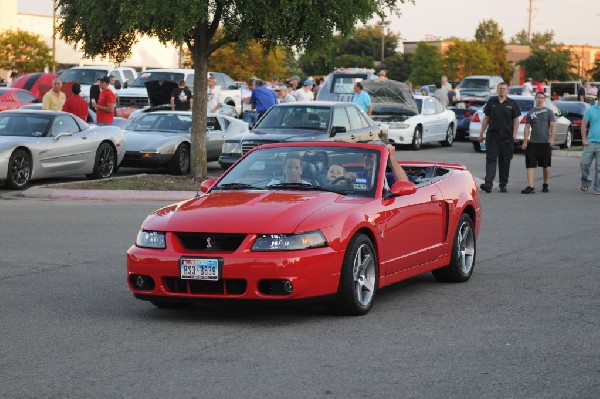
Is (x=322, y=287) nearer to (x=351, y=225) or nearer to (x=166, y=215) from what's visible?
(x=351, y=225)

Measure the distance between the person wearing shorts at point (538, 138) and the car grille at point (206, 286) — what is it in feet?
46.4

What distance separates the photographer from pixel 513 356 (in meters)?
8.05

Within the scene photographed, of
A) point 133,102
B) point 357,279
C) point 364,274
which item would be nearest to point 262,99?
point 133,102

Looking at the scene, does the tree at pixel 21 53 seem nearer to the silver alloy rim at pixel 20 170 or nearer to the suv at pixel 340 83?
the suv at pixel 340 83

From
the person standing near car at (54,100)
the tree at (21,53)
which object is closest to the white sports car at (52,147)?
the person standing near car at (54,100)

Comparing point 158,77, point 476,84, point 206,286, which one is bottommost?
point 206,286

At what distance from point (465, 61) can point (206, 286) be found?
8932 centimetres

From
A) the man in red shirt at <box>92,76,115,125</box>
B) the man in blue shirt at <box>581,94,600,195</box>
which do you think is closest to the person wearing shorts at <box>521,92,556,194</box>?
the man in blue shirt at <box>581,94,600,195</box>

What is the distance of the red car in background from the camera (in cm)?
3528

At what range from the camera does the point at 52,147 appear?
2194 cm

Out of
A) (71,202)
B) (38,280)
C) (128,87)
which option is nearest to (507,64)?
(128,87)

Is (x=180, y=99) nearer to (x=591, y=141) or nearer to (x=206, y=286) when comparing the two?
(x=591, y=141)

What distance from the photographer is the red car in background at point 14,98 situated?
3528 centimetres

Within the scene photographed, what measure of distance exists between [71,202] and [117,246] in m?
6.15
